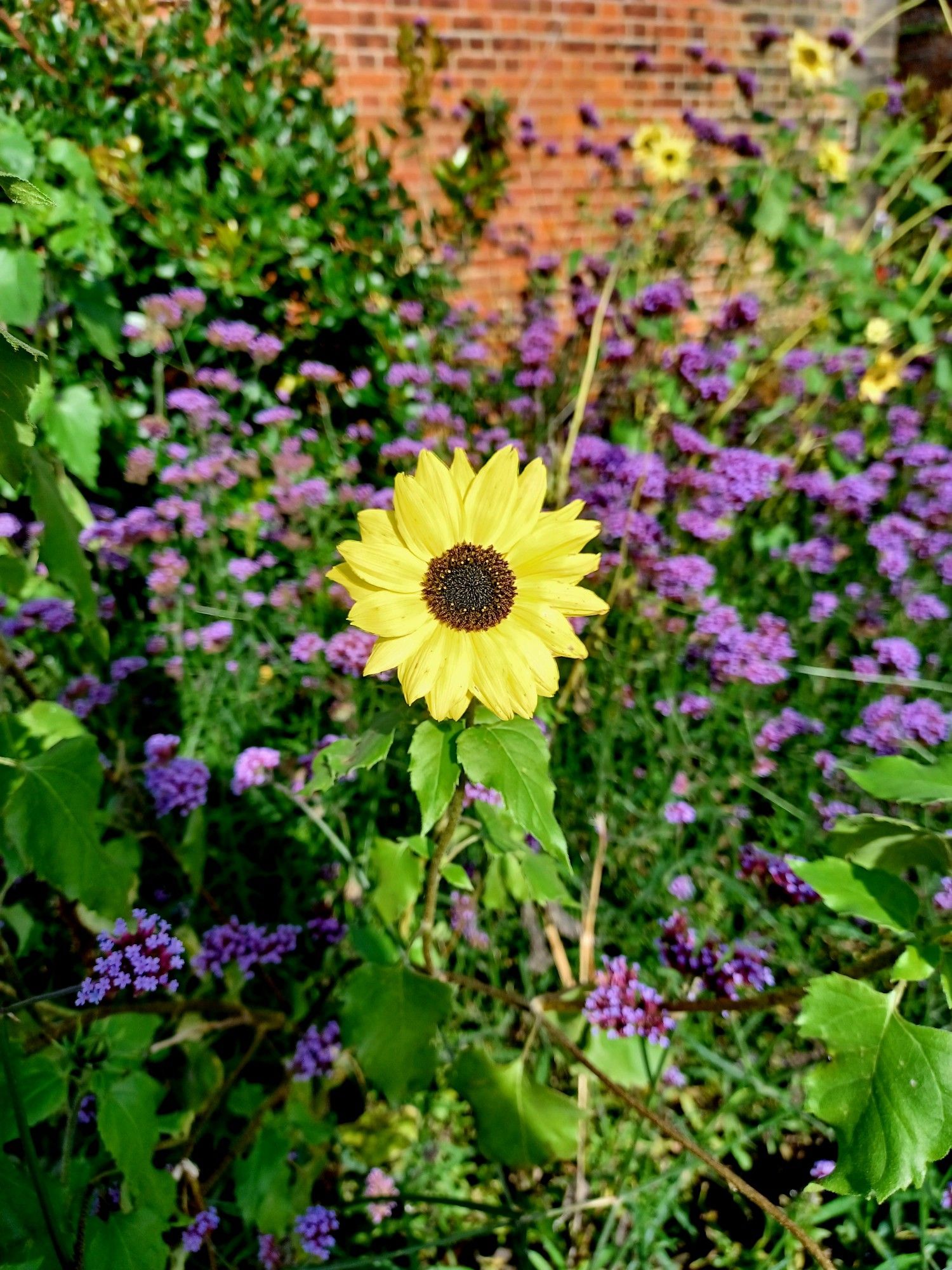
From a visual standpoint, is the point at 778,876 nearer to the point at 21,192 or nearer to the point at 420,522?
the point at 420,522

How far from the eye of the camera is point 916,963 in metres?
1.04

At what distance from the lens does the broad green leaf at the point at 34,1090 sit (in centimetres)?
100

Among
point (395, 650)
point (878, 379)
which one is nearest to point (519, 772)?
point (395, 650)

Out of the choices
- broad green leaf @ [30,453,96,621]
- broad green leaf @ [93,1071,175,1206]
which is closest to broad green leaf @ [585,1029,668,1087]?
broad green leaf @ [93,1071,175,1206]

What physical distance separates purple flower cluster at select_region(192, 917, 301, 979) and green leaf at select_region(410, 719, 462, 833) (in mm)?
628

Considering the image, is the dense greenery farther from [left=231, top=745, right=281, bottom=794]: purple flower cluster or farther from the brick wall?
the brick wall

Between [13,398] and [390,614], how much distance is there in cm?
42

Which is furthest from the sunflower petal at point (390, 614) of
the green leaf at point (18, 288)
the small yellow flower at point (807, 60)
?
the small yellow flower at point (807, 60)

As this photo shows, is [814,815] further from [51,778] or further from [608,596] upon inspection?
[51,778]

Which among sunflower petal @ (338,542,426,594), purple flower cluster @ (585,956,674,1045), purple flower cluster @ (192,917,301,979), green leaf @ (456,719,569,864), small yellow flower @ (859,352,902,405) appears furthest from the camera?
small yellow flower @ (859,352,902,405)

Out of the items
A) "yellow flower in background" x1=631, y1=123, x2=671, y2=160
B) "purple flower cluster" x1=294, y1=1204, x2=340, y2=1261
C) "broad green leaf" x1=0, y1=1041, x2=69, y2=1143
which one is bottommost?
"purple flower cluster" x1=294, y1=1204, x2=340, y2=1261

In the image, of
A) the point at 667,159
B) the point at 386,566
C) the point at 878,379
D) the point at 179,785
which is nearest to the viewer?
the point at 386,566

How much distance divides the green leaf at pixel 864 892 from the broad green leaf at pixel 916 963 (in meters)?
0.03

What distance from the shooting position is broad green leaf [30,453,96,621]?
1.32 m
